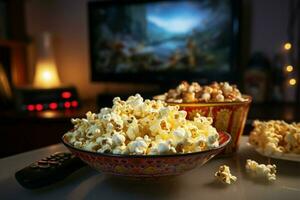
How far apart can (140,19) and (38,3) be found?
792 mm

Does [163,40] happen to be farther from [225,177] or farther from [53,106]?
[225,177]

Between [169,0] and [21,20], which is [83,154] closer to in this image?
[169,0]

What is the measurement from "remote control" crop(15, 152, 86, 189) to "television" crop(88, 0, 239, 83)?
→ 1.30 metres

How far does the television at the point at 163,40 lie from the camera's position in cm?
174

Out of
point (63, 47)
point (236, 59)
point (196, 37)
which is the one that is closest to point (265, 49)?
point (236, 59)

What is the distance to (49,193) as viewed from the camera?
1.63ft

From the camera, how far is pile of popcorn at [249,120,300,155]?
0.61 meters

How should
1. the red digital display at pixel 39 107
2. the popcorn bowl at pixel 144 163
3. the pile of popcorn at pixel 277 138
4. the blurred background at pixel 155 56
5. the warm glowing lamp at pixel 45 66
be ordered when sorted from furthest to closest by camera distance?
the warm glowing lamp at pixel 45 66, the red digital display at pixel 39 107, the blurred background at pixel 155 56, the pile of popcorn at pixel 277 138, the popcorn bowl at pixel 144 163

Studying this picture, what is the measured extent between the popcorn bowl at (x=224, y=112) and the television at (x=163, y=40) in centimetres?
111

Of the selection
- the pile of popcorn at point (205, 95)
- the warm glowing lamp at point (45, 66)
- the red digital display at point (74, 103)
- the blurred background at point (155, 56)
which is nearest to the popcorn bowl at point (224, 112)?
the pile of popcorn at point (205, 95)

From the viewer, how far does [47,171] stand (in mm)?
536

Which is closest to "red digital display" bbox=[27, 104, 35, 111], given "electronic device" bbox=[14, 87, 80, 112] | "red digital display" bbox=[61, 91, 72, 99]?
"electronic device" bbox=[14, 87, 80, 112]

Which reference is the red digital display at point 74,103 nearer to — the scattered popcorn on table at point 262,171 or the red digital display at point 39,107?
the red digital display at point 39,107

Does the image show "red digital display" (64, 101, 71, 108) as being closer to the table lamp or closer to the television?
the table lamp
